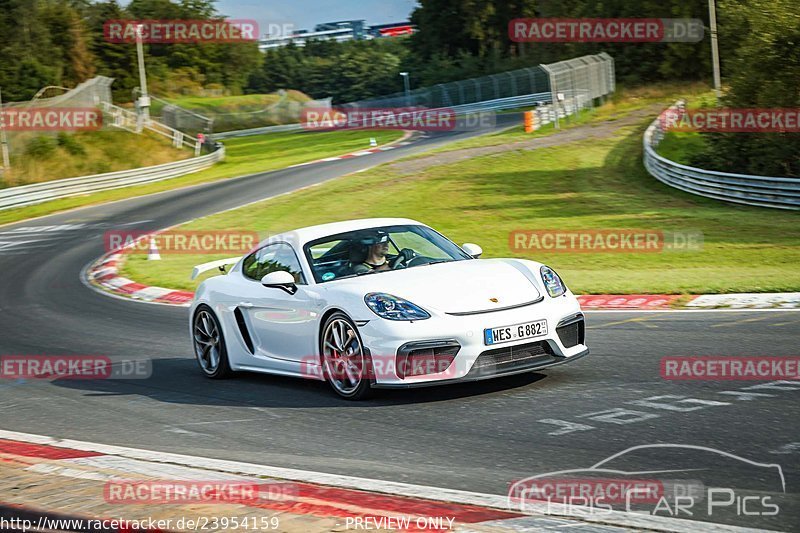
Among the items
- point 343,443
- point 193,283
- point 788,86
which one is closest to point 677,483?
point 343,443

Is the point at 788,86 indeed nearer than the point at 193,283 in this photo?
No

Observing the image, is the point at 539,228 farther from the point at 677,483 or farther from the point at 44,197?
the point at 44,197

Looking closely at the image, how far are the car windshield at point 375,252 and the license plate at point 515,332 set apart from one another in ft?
4.61

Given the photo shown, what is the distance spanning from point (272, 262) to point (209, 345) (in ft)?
3.96

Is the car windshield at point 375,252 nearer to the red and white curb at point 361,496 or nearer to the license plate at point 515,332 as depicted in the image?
the license plate at point 515,332

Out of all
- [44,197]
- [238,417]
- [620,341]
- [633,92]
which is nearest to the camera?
[238,417]

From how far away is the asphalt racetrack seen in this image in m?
5.82

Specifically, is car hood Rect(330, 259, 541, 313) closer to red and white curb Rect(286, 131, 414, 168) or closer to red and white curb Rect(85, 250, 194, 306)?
red and white curb Rect(85, 250, 194, 306)

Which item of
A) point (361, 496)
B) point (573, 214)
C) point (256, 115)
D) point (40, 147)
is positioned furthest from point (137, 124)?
point (361, 496)

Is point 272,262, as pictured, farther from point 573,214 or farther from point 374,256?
point 573,214

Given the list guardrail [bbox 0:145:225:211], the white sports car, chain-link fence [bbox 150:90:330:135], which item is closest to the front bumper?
the white sports car

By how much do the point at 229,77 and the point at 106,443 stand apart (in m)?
118

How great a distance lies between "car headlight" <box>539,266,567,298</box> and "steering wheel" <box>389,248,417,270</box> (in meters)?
1.15

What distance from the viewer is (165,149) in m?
50.8
